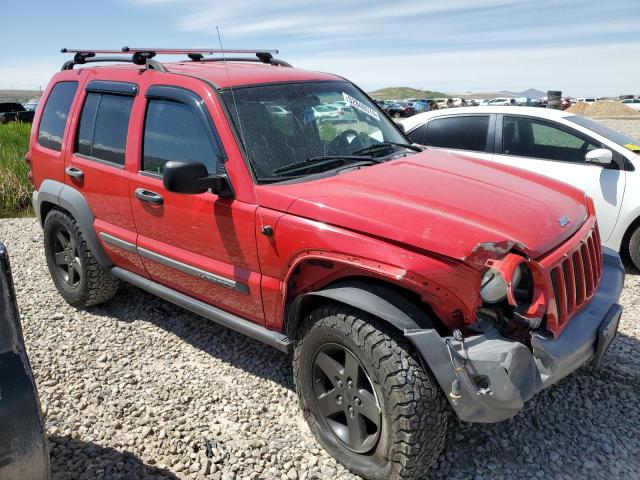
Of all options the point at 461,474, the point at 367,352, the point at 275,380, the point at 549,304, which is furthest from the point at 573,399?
the point at 275,380

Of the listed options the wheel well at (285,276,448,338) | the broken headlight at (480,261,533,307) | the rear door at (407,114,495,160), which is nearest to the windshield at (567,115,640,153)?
the rear door at (407,114,495,160)

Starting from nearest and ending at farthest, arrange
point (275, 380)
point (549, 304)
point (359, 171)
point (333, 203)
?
point (549, 304)
point (333, 203)
point (359, 171)
point (275, 380)

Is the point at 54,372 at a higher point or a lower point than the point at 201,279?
lower

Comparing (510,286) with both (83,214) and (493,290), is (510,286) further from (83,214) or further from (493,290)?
(83,214)

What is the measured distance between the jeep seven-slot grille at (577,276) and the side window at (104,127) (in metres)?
2.94

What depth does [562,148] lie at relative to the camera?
5.82 metres

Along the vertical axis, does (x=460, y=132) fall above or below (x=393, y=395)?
above

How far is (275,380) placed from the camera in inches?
145

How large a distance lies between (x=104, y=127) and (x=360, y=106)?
76.0 inches

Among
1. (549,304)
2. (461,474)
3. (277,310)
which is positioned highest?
(549,304)

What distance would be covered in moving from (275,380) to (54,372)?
1624 mm

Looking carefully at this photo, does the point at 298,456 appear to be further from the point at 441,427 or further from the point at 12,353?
the point at 12,353

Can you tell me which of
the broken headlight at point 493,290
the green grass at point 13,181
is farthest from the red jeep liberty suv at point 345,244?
the green grass at point 13,181

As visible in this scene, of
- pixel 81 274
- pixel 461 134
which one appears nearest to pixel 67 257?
pixel 81 274
